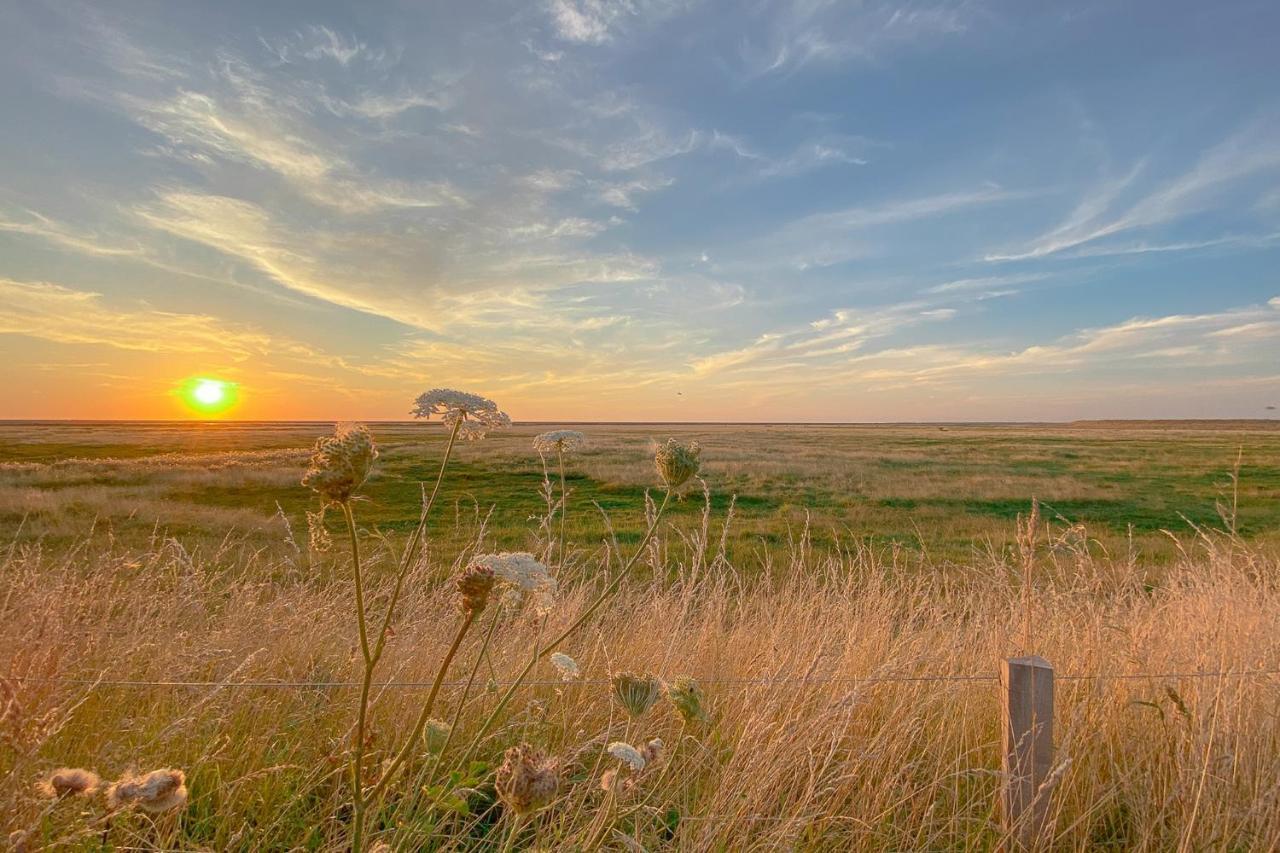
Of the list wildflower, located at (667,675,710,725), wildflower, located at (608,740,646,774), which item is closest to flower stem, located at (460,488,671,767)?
wildflower, located at (608,740,646,774)

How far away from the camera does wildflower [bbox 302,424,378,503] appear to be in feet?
5.25

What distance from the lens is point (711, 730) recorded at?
12.0ft

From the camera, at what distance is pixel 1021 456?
49.0m

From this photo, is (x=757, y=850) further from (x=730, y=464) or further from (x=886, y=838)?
(x=730, y=464)

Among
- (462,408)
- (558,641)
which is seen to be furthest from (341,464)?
(558,641)

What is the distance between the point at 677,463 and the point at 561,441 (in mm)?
539

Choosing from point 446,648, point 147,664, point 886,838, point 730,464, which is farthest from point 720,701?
point 730,464

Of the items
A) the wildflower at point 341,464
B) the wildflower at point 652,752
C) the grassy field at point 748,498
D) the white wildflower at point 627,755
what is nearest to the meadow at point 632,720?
the wildflower at point 652,752

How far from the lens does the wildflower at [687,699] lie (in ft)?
6.88

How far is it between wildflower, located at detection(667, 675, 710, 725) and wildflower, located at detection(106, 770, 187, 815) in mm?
1275

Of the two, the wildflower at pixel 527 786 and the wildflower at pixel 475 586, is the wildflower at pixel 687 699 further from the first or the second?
the wildflower at pixel 475 586

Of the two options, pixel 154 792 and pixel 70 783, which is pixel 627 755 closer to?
pixel 154 792

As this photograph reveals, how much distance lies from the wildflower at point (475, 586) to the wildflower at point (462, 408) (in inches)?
16.5

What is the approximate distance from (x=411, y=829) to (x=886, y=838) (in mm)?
2160
